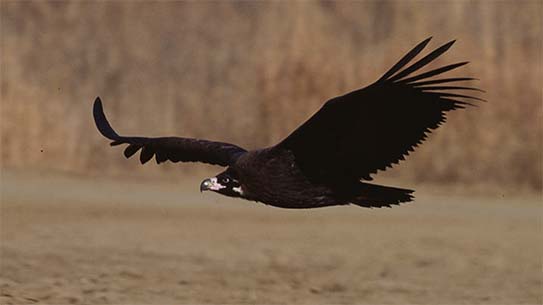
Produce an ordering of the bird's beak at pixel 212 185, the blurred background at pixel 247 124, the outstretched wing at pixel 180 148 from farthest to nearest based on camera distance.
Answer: the blurred background at pixel 247 124 → the outstretched wing at pixel 180 148 → the bird's beak at pixel 212 185

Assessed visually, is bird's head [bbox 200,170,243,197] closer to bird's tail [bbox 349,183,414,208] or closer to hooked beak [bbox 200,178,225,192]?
hooked beak [bbox 200,178,225,192]

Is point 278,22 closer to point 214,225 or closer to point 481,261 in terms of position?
point 214,225

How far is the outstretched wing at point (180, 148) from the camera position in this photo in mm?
9172

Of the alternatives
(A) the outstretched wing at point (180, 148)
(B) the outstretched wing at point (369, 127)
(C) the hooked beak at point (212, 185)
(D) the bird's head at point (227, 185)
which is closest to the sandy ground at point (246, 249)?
A: (A) the outstretched wing at point (180, 148)

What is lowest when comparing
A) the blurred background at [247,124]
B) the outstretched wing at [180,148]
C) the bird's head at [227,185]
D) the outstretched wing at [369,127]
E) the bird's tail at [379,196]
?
the bird's tail at [379,196]

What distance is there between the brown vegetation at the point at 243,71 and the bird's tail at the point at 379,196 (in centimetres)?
1581

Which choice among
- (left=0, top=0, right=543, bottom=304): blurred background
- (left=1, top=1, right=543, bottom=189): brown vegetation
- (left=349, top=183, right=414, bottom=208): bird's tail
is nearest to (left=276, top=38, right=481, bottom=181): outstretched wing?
(left=349, top=183, right=414, bottom=208): bird's tail

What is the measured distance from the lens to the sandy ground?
1262 cm

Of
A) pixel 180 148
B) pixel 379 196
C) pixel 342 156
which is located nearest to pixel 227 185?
pixel 342 156

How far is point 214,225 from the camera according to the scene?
1853 cm

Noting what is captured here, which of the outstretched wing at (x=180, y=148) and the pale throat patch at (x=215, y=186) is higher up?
the outstretched wing at (x=180, y=148)

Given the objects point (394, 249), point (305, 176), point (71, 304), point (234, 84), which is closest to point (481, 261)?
point (394, 249)

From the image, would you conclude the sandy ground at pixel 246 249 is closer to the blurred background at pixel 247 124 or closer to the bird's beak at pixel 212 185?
the blurred background at pixel 247 124

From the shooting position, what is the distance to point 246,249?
16.2m
